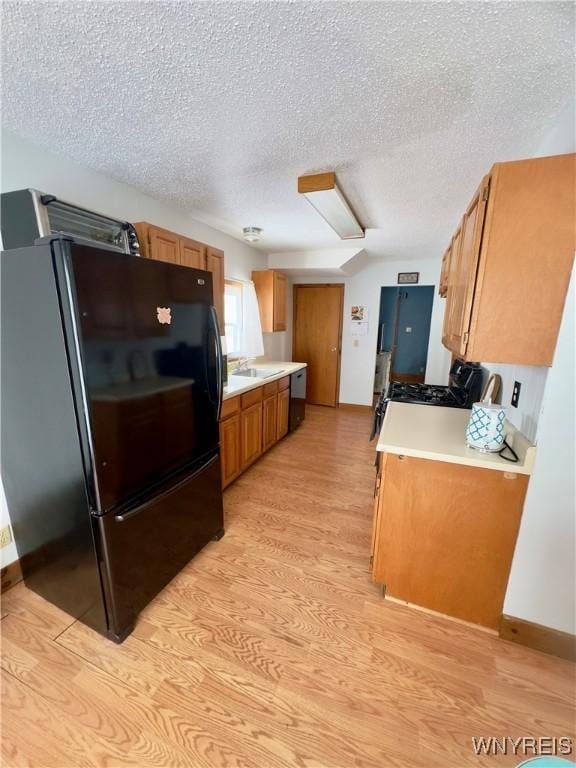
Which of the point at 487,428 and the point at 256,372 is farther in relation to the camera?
the point at 256,372

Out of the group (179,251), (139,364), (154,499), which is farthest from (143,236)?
(154,499)

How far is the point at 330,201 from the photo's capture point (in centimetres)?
222

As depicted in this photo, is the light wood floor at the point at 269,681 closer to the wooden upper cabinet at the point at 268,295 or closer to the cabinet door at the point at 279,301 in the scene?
the wooden upper cabinet at the point at 268,295

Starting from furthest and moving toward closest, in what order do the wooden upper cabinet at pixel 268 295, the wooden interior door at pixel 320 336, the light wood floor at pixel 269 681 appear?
the wooden interior door at pixel 320 336 < the wooden upper cabinet at pixel 268 295 < the light wood floor at pixel 269 681

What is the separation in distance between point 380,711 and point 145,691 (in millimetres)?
955

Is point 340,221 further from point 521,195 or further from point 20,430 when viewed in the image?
point 20,430

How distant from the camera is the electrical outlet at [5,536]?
1676mm

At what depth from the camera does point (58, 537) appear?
1.45 metres

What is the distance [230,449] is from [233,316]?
72.4 inches

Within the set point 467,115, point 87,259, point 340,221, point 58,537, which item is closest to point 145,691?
point 58,537

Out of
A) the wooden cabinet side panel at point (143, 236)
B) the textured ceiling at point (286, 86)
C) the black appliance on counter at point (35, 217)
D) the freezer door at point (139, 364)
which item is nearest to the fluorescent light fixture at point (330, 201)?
the textured ceiling at point (286, 86)

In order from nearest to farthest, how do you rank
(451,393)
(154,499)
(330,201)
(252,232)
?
1. (154,499)
2. (330,201)
3. (451,393)
4. (252,232)

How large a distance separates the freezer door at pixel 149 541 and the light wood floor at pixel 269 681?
13 centimetres

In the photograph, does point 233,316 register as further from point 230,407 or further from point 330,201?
point 330,201
